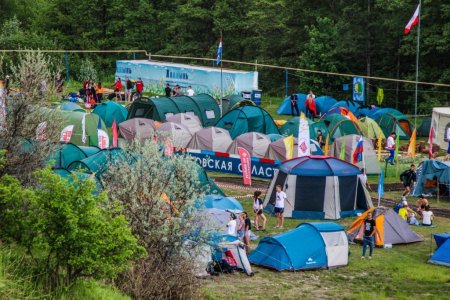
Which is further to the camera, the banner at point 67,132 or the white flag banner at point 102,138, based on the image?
the banner at point 67,132

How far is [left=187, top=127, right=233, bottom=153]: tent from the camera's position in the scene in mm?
32688

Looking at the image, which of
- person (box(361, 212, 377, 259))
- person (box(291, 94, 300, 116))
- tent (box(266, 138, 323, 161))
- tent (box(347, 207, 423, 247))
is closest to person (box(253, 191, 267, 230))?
tent (box(347, 207, 423, 247))

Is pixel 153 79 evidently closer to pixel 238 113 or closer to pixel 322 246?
pixel 238 113

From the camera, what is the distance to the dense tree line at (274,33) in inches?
1822

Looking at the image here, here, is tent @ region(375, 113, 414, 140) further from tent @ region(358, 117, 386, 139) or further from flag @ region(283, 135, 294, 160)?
flag @ region(283, 135, 294, 160)

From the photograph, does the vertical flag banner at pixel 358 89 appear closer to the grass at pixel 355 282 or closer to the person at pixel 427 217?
the person at pixel 427 217

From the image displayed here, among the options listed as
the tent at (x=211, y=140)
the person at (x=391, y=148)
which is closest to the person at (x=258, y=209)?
the tent at (x=211, y=140)

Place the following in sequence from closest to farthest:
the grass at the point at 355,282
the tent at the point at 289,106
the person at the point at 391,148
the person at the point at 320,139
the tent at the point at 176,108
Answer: the grass at the point at 355,282, the person at the point at 391,148, the person at the point at 320,139, the tent at the point at 176,108, the tent at the point at 289,106

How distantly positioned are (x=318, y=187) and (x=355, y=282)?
5.77m

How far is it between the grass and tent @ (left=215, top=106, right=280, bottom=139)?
1422 centimetres

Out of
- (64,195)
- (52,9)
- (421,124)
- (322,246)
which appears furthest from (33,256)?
(52,9)

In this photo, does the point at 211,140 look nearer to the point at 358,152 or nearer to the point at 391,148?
the point at 358,152

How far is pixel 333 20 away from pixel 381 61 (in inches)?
163

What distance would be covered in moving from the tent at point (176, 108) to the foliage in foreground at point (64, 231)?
73.1 ft
